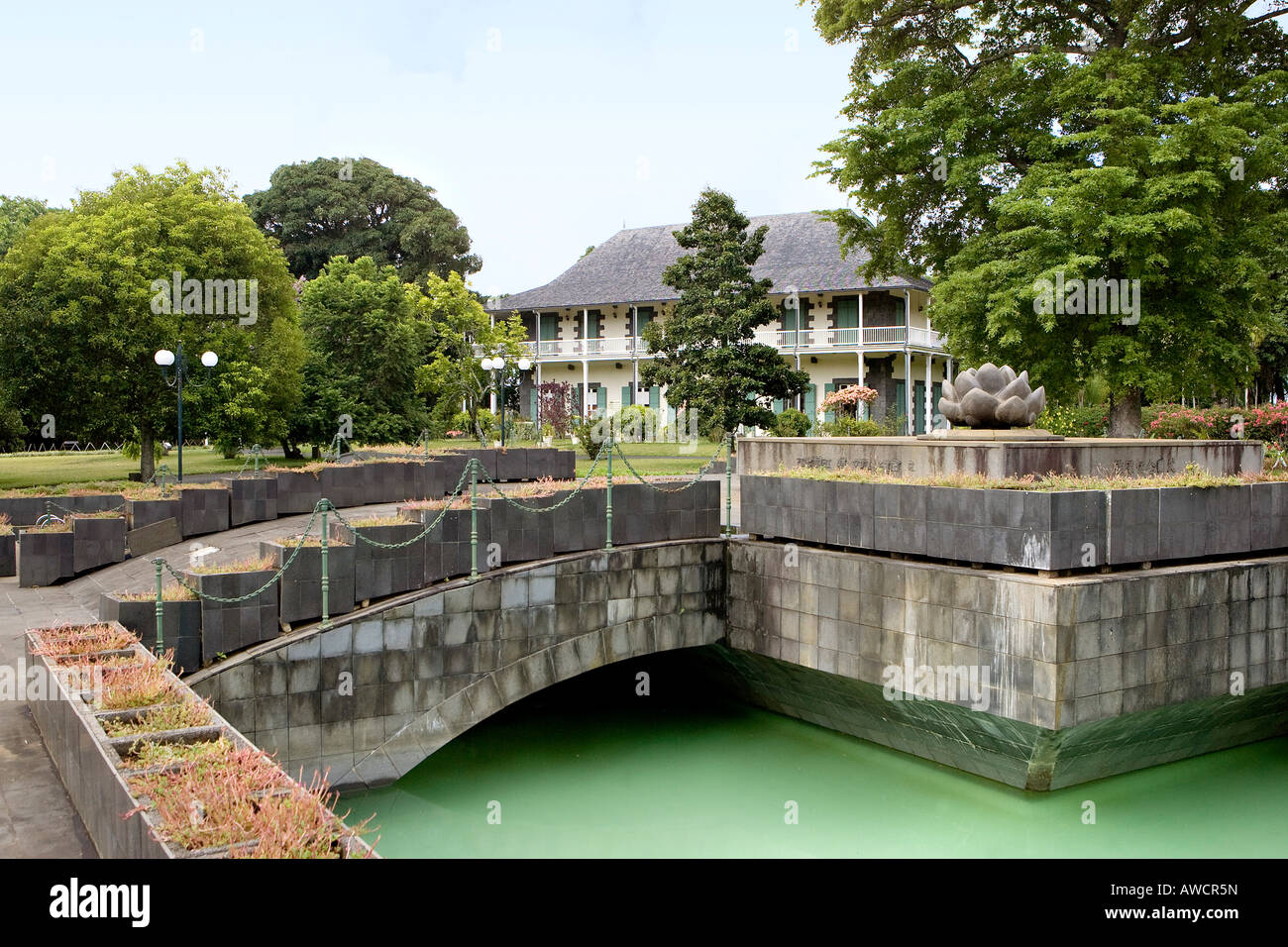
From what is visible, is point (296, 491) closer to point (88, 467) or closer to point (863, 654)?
point (863, 654)

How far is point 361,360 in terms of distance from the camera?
36.2 m

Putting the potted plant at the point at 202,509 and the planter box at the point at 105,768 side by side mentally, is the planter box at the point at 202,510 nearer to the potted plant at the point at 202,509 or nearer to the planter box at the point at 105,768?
the potted plant at the point at 202,509

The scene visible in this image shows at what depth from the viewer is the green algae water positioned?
34.4 ft

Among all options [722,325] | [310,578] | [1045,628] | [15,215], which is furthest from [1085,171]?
[15,215]

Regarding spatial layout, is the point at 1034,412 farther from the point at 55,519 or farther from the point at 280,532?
the point at 55,519

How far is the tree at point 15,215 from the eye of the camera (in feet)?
125

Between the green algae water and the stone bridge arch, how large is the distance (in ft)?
2.38

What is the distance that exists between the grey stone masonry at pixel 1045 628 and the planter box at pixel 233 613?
5.80 metres

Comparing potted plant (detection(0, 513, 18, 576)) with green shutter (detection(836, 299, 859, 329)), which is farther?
green shutter (detection(836, 299, 859, 329))

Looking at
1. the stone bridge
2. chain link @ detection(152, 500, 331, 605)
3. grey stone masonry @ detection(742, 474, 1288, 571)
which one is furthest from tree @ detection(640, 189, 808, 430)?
chain link @ detection(152, 500, 331, 605)

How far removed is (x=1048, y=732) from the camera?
10016mm

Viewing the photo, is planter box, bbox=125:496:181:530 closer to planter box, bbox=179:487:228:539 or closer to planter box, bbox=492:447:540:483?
planter box, bbox=179:487:228:539

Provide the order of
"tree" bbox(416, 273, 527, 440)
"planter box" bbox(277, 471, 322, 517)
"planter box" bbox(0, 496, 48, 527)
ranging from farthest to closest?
"tree" bbox(416, 273, 527, 440) → "planter box" bbox(277, 471, 322, 517) → "planter box" bbox(0, 496, 48, 527)

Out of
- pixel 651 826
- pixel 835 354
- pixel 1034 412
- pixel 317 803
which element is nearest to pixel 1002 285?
pixel 1034 412
